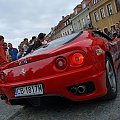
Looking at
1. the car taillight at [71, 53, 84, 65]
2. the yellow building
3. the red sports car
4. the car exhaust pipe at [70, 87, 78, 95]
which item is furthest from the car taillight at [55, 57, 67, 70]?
the yellow building

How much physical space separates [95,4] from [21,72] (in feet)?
142

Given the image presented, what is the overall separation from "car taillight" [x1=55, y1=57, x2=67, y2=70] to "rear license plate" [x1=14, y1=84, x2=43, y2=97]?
1.15 ft

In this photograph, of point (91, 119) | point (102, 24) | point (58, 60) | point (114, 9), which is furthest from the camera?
point (102, 24)

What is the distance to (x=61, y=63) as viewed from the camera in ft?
13.1

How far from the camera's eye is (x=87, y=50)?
407cm

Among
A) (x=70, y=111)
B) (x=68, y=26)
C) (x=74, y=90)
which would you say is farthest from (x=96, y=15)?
(x=74, y=90)

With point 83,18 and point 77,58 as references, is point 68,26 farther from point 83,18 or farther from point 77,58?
point 77,58

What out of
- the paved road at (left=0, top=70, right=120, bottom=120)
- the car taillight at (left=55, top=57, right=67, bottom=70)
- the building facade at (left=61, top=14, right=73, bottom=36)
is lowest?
the paved road at (left=0, top=70, right=120, bottom=120)

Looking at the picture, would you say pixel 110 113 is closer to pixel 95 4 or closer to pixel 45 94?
pixel 45 94

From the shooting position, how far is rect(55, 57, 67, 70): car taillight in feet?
13.1

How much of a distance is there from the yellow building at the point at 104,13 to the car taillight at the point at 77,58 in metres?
34.3

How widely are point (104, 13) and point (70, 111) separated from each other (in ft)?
132

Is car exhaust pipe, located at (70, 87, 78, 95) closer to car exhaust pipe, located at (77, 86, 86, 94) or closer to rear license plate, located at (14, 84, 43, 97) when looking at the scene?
car exhaust pipe, located at (77, 86, 86, 94)

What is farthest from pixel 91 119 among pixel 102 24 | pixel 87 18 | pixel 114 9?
Answer: pixel 87 18
